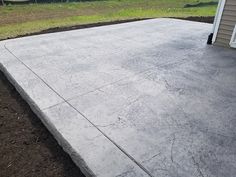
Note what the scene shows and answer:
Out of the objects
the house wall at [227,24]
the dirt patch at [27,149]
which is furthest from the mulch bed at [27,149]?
the house wall at [227,24]

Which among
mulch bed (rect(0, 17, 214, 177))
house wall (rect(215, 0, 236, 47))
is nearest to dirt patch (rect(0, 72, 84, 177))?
mulch bed (rect(0, 17, 214, 177))

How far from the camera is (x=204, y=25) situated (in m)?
7.15

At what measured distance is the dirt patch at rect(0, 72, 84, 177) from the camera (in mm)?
1928

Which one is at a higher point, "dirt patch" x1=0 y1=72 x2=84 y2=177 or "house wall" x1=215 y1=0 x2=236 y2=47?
"house wall" x1=215 y1=0 x2=236 y2=47

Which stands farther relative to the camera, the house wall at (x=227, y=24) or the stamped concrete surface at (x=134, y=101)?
the house wall at (x=227, y=24)

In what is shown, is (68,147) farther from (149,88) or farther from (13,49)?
(13,49)

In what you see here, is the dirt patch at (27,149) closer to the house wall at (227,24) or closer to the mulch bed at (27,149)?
the mulch bed at (27,149)

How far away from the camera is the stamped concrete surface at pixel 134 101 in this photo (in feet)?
6.36

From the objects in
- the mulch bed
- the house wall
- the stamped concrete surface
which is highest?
the house wall

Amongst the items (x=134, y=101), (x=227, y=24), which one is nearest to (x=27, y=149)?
(x=134, y=101)

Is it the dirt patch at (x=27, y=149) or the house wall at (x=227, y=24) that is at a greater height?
the house wall at (x=227, y=24)

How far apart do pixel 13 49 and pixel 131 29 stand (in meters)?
3.39

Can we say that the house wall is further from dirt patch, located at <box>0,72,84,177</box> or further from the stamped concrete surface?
dirt patch, located at <box>0,72,84,177</box>

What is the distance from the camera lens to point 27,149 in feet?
7.13
